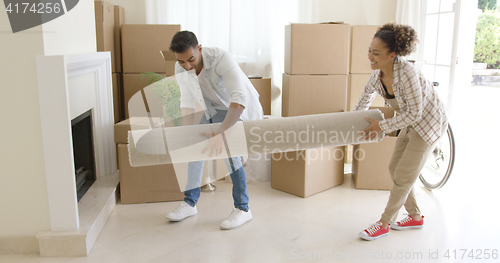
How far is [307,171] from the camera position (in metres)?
2.51

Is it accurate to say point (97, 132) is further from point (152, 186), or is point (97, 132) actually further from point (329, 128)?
point (329, 128)

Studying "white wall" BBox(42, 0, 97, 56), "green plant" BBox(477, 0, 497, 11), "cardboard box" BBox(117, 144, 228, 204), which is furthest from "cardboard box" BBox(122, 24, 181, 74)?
"green plant" BBox(477, 0, 497, 11)

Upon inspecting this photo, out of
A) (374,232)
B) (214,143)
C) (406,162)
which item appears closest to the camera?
(214,143)

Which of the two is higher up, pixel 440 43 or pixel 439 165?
pixel 440 43

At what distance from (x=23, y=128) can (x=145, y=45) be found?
4.44ft

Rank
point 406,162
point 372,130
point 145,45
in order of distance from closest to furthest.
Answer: point 372,130 → point 406,162 → point 145,45

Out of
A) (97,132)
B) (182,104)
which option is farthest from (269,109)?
(97,132)

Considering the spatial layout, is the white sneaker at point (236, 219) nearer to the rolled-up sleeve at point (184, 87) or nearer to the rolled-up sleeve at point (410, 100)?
the rolled-up sleeve at point (184, 87)

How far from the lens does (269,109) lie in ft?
10.1

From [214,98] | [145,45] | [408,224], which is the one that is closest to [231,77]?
[214,98]

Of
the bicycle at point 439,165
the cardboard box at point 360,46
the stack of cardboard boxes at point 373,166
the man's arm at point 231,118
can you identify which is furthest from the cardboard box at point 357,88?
the man's arm at point 231,118

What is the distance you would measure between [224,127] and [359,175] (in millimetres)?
1363

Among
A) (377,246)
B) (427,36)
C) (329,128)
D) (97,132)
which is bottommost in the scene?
Answer: (377,246)

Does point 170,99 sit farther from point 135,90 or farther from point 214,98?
point 135,90
